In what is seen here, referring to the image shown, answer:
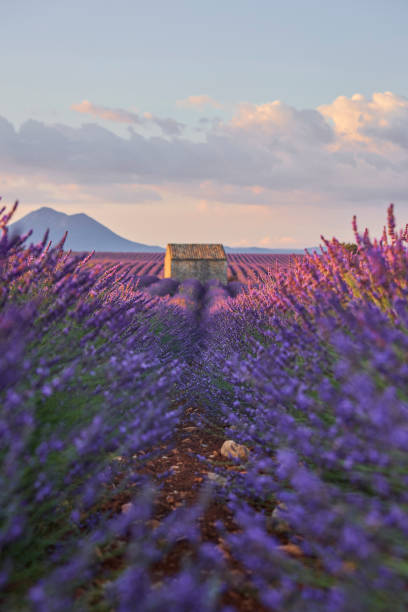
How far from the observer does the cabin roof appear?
22266 millimetres

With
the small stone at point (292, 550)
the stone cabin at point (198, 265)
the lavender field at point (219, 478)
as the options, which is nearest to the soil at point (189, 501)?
the lavender field at point (219, 478)

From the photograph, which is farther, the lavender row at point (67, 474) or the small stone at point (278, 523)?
the small stone at point (278, 523)

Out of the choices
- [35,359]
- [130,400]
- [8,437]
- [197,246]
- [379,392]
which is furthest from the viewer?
[197,246]

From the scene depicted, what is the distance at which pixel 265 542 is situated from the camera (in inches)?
45.6

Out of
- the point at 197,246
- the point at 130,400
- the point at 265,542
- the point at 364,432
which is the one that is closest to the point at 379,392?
the point at 364,432

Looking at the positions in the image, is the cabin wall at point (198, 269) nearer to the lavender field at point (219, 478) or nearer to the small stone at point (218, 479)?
the lavender field at point (219, 478)

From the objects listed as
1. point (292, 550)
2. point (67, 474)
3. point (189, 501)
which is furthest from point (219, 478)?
point (67, 474)

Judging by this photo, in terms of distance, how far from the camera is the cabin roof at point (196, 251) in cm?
2227

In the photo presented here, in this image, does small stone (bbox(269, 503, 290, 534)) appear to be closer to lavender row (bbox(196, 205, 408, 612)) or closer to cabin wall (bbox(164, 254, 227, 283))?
lavender row (bbox(196, 205, 408, 612))

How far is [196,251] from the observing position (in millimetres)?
22766

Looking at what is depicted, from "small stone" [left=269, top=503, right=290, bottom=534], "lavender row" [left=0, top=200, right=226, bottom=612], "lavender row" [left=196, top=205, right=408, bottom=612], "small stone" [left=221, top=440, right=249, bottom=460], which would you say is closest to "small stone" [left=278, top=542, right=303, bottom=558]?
"lavender row" [left=196, top=205, right=408, bottom=612]

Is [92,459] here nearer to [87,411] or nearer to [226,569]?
[87,411]

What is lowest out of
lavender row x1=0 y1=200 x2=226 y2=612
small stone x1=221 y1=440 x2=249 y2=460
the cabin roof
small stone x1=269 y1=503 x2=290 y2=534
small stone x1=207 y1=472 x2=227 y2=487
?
small stone x1=207 y1=472 x2=227 y2=487

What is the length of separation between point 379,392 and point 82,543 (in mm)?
1111
